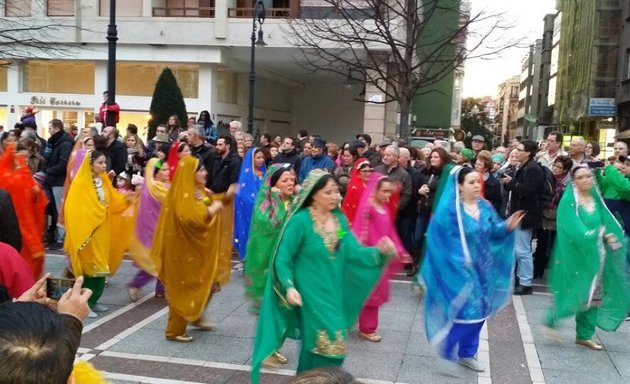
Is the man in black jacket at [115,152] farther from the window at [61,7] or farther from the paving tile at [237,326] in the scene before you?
the window at [61,7]

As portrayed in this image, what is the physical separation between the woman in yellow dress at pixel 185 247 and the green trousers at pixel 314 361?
1.90 m

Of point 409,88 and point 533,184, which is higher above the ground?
point 409,88

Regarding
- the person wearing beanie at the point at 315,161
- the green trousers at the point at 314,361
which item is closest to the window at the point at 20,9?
the person wearing beanie at the point at 315,161

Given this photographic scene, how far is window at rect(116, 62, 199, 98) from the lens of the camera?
25.7 metres

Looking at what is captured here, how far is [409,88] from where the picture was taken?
16844mm

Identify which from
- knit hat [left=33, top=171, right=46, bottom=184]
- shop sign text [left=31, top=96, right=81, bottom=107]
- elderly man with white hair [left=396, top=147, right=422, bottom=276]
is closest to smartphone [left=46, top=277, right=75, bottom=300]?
elderly man with white hair [left=396, top=147, right=422, bottom=276]

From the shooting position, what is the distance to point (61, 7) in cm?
2495

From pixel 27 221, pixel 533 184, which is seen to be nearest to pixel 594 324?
pixel 533 184

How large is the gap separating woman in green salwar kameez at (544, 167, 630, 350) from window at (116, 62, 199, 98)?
21.1 metres

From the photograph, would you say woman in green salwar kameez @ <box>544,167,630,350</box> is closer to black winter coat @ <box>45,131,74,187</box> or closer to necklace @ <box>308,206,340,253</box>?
necklace @ <box>308,206,340,253</box>

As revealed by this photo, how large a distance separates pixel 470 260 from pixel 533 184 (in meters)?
3.33

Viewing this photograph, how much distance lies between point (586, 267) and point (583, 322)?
1.84ft

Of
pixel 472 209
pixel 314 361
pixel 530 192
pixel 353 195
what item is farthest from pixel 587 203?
Result: pixel 314 361

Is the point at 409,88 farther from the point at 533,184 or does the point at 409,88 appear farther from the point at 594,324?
the point at 594,324
